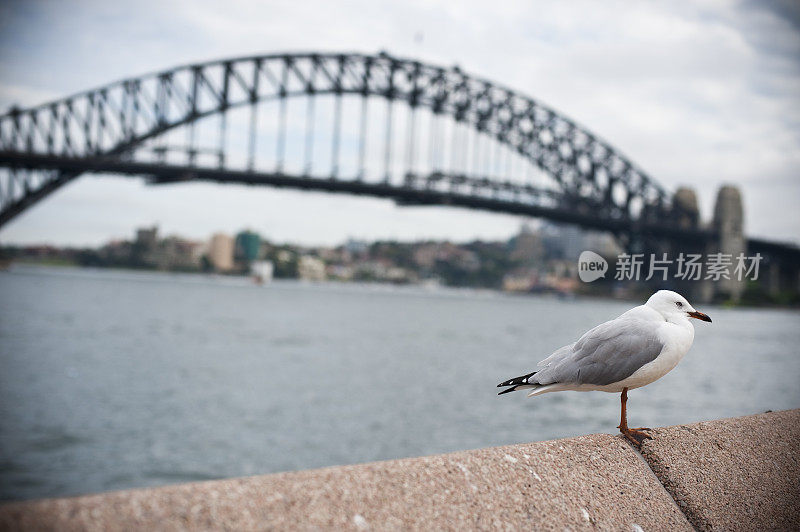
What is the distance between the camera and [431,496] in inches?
68.1

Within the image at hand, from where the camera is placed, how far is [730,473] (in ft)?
7.62

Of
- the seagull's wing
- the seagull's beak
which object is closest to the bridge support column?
the seagull's beak

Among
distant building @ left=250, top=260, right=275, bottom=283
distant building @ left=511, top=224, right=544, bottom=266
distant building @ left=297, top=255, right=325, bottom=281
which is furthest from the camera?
distant building @ left=250, top=260, right=275, bottom=283

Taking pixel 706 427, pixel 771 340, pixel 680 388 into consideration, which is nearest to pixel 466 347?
pixel 680 388

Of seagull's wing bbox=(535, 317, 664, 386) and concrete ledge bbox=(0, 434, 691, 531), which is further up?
seagull's wing bbox=(535, 317, 664, 386)

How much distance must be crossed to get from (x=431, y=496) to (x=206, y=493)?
22.5 inches

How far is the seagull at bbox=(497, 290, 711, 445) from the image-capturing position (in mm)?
2016

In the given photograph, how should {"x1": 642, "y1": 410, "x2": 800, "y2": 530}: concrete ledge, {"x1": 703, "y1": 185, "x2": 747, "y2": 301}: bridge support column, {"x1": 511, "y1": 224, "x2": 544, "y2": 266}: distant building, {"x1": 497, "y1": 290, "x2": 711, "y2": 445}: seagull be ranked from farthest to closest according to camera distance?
1. {"x1": 511, "y1": 224, "x2": 544, "y2": 266}: distant building
2. {"x1": 703, "y1": 185, "x2": 747, "y2": 301}: bridge support column
3. {"x1": 642, "y1": 410, "x2": 800, "y2": 530}: concrete ledge
4. {"x1": 497, "y1": 290, "x2": 711, "y2": 445}: seagull

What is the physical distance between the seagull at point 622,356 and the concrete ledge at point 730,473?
39cm

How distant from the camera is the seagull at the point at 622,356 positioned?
6.61ft

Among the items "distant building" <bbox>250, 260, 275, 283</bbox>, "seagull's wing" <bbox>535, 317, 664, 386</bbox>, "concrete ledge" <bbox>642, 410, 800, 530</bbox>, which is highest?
"seagull's wing" <bbox>535, 317, 664, 386</bbox>

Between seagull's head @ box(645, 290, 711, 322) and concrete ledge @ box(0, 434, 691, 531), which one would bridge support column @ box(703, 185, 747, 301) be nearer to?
seagull's head @ box(645, 290, 711, 322)

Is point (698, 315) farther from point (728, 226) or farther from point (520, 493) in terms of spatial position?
point (728, 226)

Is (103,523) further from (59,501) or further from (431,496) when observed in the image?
(431,496)
